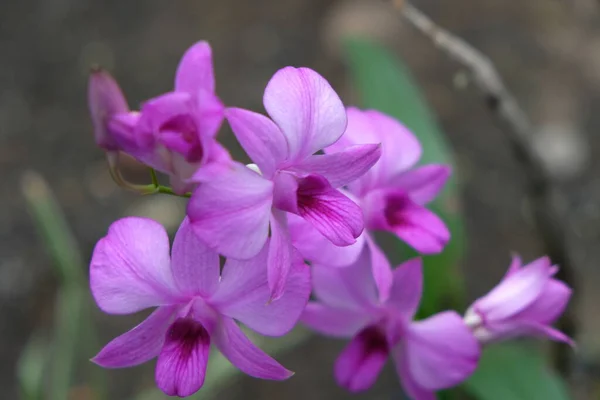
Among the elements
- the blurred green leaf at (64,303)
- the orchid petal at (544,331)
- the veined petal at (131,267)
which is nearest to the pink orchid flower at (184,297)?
the veined petal at (131,267)

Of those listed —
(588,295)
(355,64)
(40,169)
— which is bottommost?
(40,169)

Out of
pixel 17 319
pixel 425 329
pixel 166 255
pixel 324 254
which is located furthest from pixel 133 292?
pixel 17 319

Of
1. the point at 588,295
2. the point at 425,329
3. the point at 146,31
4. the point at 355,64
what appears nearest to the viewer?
the point at 425,329

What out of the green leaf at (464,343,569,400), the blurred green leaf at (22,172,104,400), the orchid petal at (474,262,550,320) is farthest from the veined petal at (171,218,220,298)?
the blurred green leaf at (22,172,104,400)

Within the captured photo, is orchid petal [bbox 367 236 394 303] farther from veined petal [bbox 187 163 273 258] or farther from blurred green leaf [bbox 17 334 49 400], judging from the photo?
blurred green leaf [bbox 17 334 49 400]

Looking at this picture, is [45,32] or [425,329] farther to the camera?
[45,32]

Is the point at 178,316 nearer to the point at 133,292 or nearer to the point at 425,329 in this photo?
the point at 133,292

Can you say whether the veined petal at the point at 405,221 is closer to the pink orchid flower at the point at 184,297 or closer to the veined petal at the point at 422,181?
the veined petal at the point at 422,181
